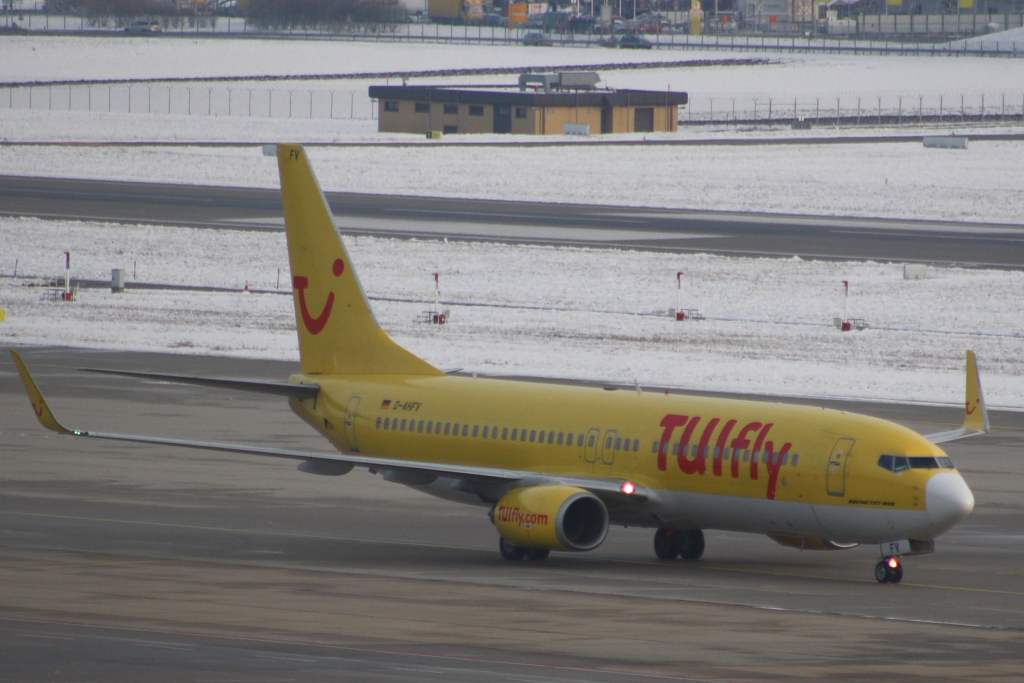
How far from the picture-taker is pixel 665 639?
23047 mm

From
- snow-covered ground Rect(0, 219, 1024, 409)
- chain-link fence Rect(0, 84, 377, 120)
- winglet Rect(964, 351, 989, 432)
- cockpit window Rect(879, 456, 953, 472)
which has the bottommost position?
snow-covered ground Rect(0, 219, 1024, 409)

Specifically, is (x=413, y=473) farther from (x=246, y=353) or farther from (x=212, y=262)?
(x=212, y=262)

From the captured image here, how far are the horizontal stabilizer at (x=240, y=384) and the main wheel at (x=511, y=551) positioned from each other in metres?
5.63

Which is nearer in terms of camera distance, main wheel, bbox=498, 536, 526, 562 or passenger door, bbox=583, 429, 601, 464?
main wheel, bbox=498, 536, 526, 562

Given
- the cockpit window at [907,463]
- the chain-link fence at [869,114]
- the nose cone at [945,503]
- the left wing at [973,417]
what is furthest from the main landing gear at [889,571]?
the chain-link fence at [869,114]

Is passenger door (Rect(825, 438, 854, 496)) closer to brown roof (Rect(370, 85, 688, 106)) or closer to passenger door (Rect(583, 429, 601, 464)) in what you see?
passenger door (Rect(583, 429, 601, 464))

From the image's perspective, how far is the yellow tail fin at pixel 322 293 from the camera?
35.0m

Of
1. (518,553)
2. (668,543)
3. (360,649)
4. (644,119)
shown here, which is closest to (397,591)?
(518,553)

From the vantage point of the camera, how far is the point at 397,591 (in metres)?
26.7

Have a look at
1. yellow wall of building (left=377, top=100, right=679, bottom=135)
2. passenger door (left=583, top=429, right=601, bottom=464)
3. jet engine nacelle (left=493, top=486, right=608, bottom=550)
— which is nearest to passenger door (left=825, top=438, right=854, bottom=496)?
jet engine nacelle (left=493, top=486, right=608, bottom=550)

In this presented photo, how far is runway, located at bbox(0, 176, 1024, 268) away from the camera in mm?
81688

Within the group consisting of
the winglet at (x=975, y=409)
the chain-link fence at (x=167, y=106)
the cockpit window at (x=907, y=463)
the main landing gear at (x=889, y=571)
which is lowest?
the main landing gear at (x=889, y=571)

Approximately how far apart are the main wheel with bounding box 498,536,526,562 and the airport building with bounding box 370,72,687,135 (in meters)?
126

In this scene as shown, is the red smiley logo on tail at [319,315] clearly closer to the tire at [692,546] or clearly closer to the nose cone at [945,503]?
the tire at [692,546]
